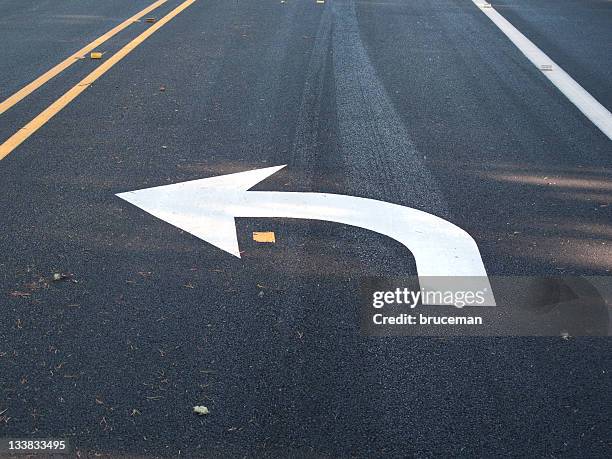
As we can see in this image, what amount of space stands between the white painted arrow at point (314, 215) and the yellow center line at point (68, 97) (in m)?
1.53

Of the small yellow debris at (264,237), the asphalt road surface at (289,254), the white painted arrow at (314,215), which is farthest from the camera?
the small yellow debris at (264,237)

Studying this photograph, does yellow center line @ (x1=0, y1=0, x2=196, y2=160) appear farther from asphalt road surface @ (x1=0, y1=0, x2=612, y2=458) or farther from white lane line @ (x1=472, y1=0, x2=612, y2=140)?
white lane line @ (x1=472, y1=0, x2=612, y2=140)

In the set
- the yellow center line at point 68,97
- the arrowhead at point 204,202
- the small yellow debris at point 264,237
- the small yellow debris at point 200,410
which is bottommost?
the small yellow debris at point 200,410

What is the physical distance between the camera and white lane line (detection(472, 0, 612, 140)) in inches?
297

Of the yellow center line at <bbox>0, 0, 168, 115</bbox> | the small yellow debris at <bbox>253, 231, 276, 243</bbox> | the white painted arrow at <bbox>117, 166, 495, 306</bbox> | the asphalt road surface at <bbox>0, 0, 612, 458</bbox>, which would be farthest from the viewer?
the yellow center line at <bbox>0, 0, 168, 115</bbox>

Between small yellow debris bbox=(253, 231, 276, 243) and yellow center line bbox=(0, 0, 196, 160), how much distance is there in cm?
237

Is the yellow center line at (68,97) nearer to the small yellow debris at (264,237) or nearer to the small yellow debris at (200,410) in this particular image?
the small yellow debris at (264,237)

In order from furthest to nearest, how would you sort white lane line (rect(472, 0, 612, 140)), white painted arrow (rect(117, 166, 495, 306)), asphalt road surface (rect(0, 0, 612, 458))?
white lane line (rect(472, 0, 612, 140)) < white painted arrow (rect(117, 166, 495, 306)) < asphalt road surface (rect(0, 0, 612, 458))

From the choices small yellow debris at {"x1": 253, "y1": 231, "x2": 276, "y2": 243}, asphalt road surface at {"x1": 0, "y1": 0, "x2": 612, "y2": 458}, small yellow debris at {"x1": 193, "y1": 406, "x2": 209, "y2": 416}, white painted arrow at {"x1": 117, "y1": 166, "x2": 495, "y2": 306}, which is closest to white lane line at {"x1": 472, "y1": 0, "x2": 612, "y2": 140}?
asphalt road surface at {"x1": 0, "y1": 0, "x2": 612, "y2": 458}

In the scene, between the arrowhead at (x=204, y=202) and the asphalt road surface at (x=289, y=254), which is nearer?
the asphalt road surface at (x=289, y=254)

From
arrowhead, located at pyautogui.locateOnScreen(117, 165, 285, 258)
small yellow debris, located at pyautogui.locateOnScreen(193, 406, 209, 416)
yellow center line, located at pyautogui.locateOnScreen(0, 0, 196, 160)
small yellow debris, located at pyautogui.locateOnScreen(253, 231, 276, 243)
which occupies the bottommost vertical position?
small yellow debris, located at pyautogui.locateOnScreen(193, 406, 209, 416)

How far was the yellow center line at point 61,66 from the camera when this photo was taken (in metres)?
7.91

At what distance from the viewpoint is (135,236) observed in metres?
5.11

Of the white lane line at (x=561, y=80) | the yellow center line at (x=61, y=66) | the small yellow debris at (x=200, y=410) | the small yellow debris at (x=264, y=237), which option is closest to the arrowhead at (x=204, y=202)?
the small yellow debris at (x=264, y=237)
